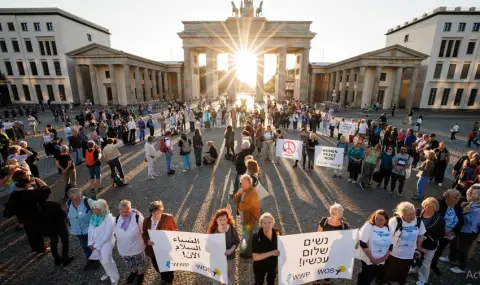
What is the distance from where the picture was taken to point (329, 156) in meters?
9.32

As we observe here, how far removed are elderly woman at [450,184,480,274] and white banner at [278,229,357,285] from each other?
2.71 metres

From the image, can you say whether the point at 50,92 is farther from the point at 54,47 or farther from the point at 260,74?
the point at 260,74

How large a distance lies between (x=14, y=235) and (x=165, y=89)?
54989mm

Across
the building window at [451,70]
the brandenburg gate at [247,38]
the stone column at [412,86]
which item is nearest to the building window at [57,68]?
the brandenburg gate at [247,38]

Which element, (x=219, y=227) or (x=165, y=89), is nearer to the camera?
(x=219, y=227)

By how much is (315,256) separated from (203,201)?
15.6 feet

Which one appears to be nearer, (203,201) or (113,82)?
(203,201)

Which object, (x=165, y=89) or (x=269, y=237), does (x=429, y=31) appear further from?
(x=165, y=89)

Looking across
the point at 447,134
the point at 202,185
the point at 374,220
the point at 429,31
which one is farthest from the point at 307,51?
the point at 374,220

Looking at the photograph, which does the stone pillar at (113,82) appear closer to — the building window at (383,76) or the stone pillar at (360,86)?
the stone pillar at (360,86)

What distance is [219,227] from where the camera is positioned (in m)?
3.57

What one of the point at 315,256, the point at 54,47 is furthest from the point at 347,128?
the point at 54,47

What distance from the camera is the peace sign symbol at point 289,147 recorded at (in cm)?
1056

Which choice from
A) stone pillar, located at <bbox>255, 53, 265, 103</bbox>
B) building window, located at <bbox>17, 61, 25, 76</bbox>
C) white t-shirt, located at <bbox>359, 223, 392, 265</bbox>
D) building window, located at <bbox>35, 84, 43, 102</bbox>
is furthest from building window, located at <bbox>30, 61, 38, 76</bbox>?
white t-shirt, located at <bbox>359, 223, 392, 265</bbox>
